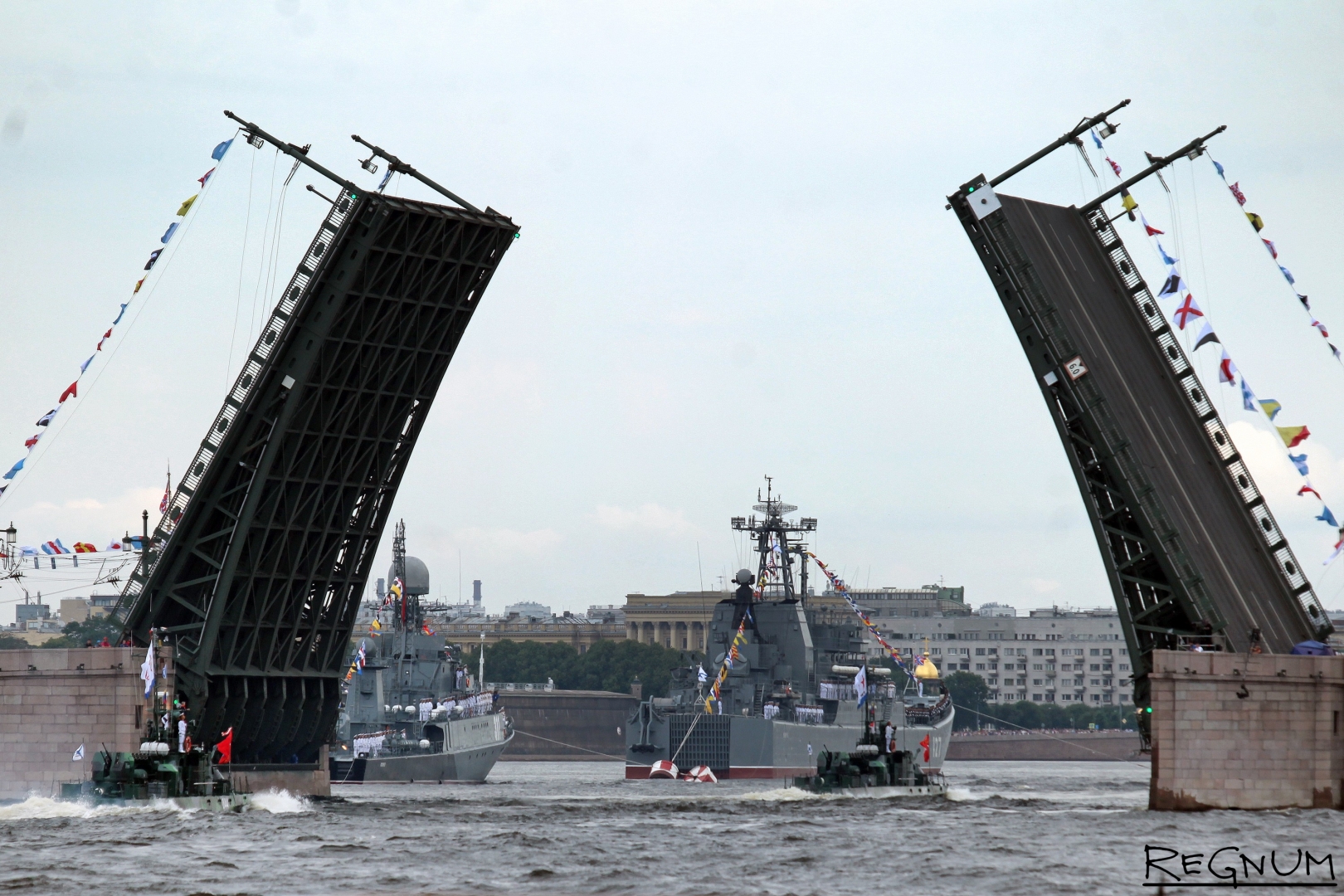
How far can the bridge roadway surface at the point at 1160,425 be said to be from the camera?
1478 inches

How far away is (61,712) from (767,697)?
41.7m

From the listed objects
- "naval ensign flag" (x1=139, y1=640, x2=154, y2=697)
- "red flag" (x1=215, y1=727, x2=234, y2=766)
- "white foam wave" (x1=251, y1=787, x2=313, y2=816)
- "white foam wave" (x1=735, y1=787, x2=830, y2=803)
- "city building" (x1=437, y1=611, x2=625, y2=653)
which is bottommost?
"white foam wave" (x1=735, y1=787, x2=830, y2=803)

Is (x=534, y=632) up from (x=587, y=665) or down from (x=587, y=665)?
up

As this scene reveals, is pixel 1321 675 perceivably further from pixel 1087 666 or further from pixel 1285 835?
pixel 1087 666

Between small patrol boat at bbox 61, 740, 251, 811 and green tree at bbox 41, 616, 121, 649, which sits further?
green tree at bbox 41, 616, 121, 649

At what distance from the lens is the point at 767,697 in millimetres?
76625

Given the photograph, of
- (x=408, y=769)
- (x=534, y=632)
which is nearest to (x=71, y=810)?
(x=408, y=769)

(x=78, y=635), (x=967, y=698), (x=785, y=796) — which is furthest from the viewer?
(x=967, y=698)

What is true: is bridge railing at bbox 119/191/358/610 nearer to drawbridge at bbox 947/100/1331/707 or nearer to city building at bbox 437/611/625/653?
drawbridge at bbox 947/100/1331/707

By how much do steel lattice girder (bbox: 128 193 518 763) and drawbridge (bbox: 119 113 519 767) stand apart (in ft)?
0.12

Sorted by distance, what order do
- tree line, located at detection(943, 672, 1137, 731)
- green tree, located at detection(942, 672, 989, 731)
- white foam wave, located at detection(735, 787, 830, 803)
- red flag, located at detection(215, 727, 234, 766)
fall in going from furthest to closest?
1. tree line, located at detection(943, 672, 1137, 731)
2. green tree, located at detection(942, 672, 989, 731)
3. white foam wave, located at detection(735, 787, 830, 803)
4. red flag, located at detection(215, 727, 234, 766)

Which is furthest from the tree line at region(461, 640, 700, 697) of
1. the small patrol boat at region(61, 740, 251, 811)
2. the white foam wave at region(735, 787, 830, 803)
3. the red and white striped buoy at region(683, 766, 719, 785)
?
the small patrol boat at region(61, 740, 251, 811)

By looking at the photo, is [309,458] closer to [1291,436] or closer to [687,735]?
[1291,436]

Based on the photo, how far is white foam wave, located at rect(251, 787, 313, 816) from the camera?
39562 mm
